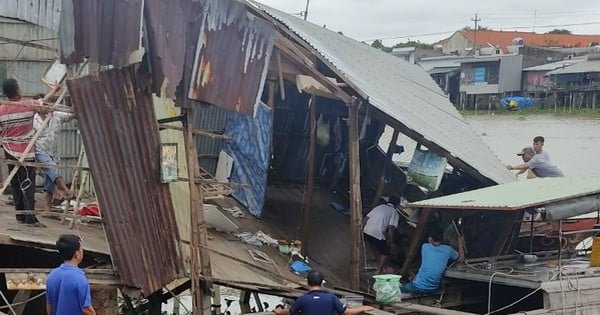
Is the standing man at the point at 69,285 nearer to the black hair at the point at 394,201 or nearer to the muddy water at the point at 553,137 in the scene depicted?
the black hair at the point at 394,201

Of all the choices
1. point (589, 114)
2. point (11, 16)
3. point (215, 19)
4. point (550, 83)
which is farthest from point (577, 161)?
point (11, 16)

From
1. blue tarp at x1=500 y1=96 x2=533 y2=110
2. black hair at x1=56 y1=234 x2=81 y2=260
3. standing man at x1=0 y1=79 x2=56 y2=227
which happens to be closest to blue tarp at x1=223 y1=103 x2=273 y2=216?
standing man at x1=0 y1=79 x2=56 y2=227

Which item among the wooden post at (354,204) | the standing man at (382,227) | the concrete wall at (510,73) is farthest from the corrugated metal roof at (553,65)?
the wooden post at (354,204)

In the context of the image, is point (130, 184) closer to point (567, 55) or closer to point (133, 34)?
point (133, 34)

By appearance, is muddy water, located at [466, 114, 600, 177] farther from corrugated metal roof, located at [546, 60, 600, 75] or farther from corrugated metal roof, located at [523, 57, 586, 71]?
corrugated metal roof, located at [523, 57, 586, 71]

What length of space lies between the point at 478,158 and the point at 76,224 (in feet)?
22.3

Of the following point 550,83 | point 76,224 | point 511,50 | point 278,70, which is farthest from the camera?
point 511,50

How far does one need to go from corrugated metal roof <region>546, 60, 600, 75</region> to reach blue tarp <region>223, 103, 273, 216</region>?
3168cm

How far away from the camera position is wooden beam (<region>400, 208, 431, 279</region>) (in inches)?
374

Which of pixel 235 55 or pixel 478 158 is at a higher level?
pixel 235 55

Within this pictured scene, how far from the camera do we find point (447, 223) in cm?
976

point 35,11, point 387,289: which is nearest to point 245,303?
point 387,289

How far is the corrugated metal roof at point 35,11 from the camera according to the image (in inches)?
229

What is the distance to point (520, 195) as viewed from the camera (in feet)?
28.8
